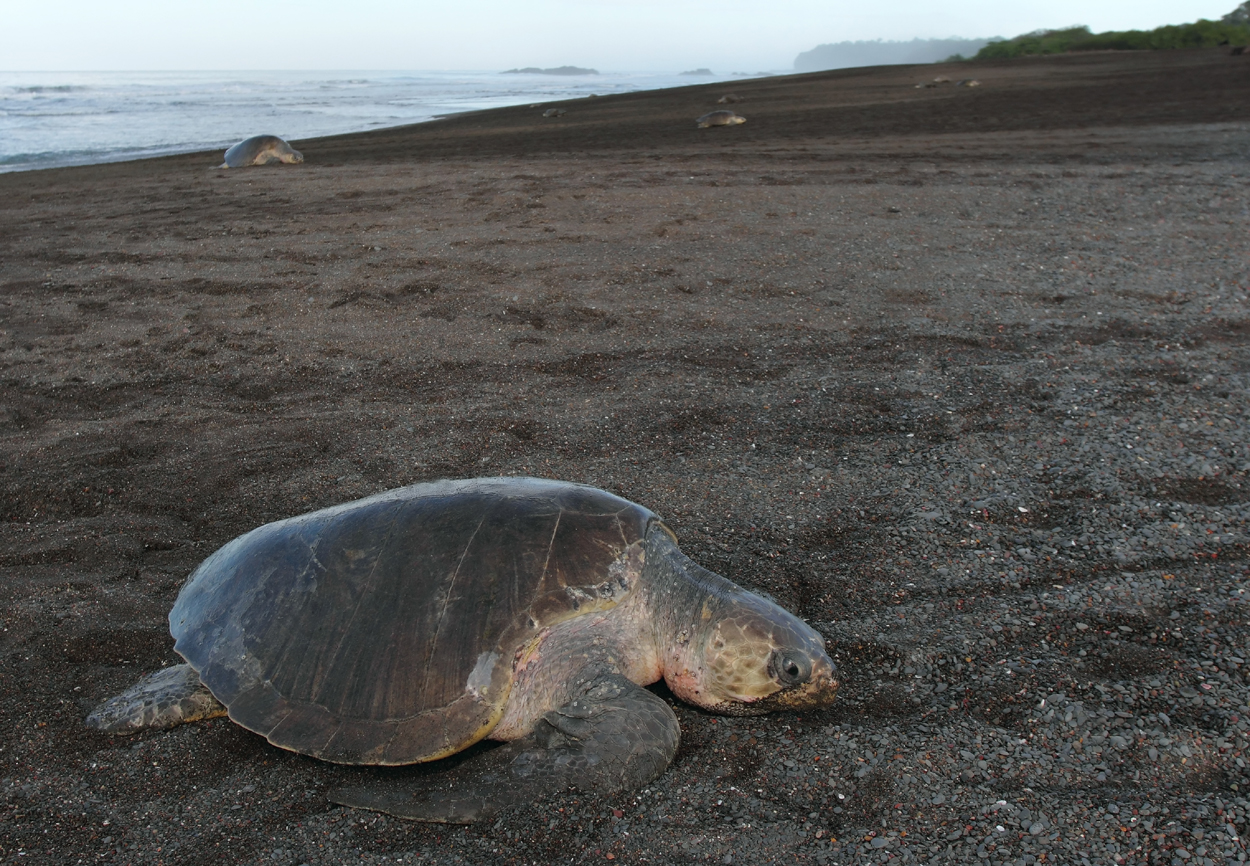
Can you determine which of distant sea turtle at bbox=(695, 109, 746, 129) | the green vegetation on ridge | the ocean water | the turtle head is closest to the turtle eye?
the turtle head

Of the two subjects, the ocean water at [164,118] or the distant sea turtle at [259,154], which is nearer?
the distant sea turtle at [259,154]

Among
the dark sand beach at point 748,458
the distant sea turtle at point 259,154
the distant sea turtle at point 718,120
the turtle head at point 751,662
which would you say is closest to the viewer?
the dark sand beach at point 748,458

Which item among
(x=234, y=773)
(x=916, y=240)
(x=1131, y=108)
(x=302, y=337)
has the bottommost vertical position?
(x=234, y=773)

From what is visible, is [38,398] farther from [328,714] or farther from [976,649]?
[976,649]

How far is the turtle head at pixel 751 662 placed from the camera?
2.12m

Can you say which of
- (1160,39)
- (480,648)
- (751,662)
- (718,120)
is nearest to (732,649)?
(751,662)

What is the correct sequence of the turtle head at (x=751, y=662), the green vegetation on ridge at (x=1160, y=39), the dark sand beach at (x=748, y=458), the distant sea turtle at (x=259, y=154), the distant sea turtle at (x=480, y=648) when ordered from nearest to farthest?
the dark sand beach at (x=748, y=458), the distant sea turtle at (x=480, y=648), the turtle head at (x=751, y=662), the distant sea turtle at (x=259, y=154), the green vegetation on ridge at (x=1160, y=39)

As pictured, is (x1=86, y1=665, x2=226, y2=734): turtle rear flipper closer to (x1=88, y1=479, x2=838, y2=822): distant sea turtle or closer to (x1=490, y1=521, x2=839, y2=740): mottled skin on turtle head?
(x1=88, y1=479, x2=838, y2=822): distant sea turtle

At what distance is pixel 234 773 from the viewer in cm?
209

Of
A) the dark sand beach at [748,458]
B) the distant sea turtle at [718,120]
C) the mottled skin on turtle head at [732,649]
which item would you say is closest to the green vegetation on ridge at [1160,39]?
the distant sea turtle at [718,120]

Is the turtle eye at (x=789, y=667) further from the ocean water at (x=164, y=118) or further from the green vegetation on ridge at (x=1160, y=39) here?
the green vegetation on ridge at (x=1160, y=39)

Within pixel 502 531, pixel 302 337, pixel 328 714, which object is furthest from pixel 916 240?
pixel 328 714

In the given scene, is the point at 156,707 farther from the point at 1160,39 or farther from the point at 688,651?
the point at 1160,39

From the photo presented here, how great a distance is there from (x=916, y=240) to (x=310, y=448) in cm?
547
